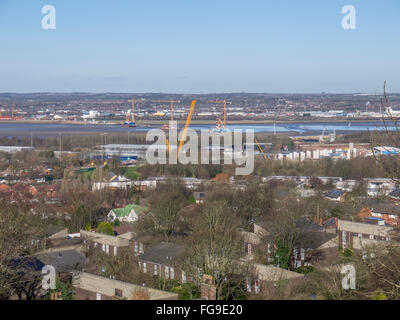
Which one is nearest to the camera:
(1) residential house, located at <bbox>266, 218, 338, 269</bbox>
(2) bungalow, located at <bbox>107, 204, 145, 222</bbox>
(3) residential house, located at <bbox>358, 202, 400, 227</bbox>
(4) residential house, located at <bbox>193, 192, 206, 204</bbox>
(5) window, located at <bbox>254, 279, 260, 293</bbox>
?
(5) window, located at <bbox>254, 279, 260, 293</bbox>

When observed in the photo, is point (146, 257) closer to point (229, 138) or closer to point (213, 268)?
point (213, 268)

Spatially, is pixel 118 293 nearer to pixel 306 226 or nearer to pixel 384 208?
pixel 306 226

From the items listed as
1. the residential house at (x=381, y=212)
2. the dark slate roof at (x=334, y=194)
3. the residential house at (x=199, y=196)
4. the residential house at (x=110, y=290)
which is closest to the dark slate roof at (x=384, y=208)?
the residential house at (x=381, y=212)

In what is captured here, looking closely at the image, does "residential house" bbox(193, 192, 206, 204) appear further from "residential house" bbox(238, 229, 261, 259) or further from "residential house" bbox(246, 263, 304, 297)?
"residential house" bbox(246, 263, 304, 297)

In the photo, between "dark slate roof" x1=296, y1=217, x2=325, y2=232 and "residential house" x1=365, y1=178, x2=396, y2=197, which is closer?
"dark slate roof" x1=296, y1=217, x2=325, y2=232

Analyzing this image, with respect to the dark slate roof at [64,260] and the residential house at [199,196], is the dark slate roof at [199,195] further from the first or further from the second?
the dark slate roof at [64,260]

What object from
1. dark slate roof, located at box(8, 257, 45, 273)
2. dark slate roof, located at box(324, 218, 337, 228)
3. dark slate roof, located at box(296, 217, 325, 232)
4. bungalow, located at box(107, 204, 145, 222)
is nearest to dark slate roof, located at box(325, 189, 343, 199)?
dark slate roof, located at box(324, 218, 337, 228)

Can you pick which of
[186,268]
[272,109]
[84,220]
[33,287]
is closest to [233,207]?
[84,220]

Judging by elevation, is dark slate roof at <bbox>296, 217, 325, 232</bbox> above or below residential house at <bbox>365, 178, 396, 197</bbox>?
above
